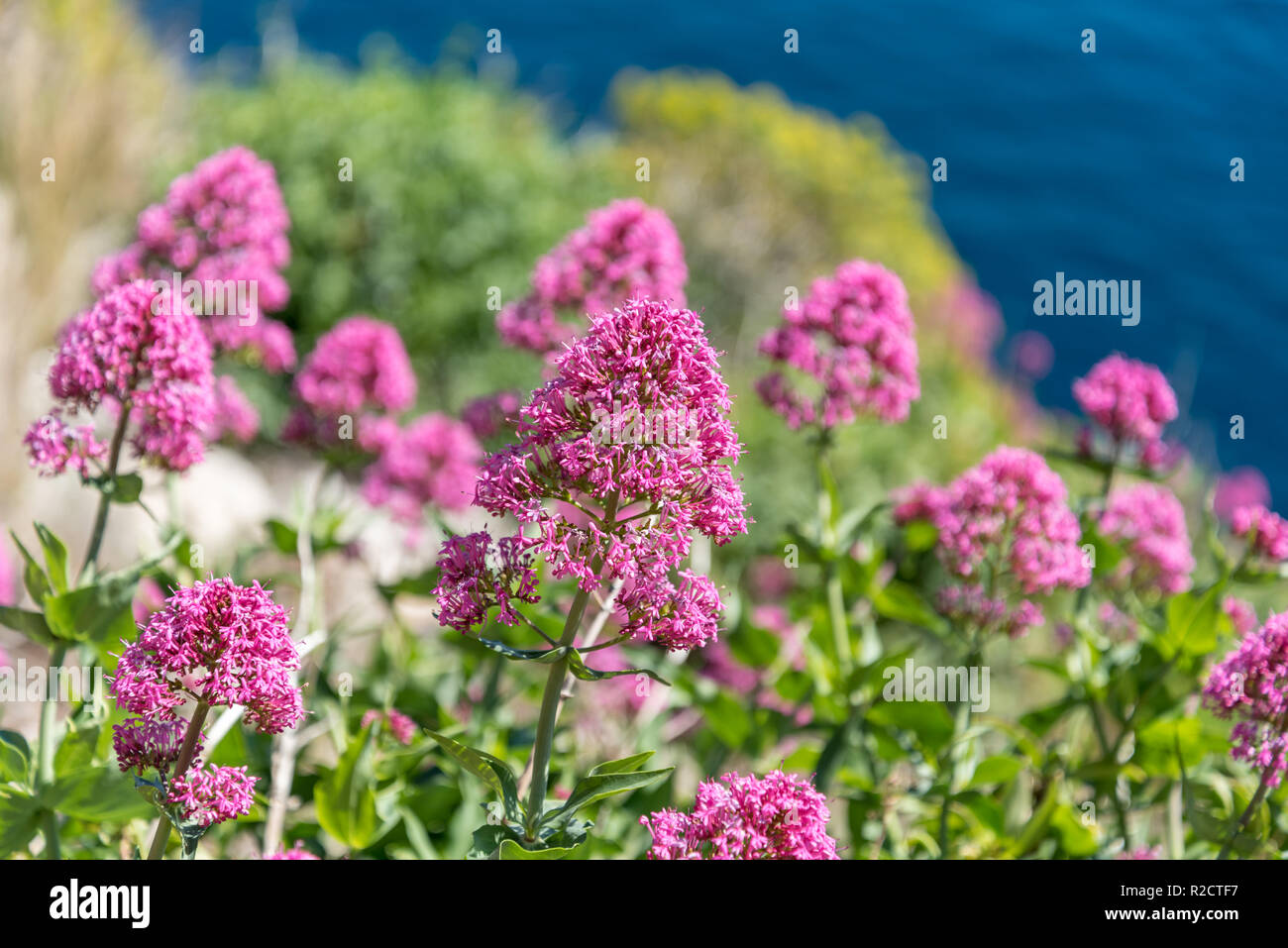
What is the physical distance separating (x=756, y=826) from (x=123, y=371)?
1603 millimetres

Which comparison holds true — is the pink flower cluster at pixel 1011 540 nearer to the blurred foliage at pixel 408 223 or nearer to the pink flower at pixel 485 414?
the pink flower at pixel 485 414

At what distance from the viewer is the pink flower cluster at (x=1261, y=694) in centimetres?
234

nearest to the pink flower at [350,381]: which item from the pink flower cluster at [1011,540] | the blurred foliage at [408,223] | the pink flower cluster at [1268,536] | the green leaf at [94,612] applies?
the green leaf at [94,612]

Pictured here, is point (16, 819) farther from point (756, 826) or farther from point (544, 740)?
point (756, 826)

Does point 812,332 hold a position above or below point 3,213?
below

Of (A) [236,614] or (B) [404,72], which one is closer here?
(A) [236,614]

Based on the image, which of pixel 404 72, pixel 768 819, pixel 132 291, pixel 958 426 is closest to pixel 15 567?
pixel 132 291

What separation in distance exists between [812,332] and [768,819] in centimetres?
192

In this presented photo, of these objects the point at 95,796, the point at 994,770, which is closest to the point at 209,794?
the point at 95,796

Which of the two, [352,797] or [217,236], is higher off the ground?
[217,236]

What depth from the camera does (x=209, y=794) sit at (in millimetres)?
1902

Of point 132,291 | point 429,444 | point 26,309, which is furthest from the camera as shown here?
point 26,309
